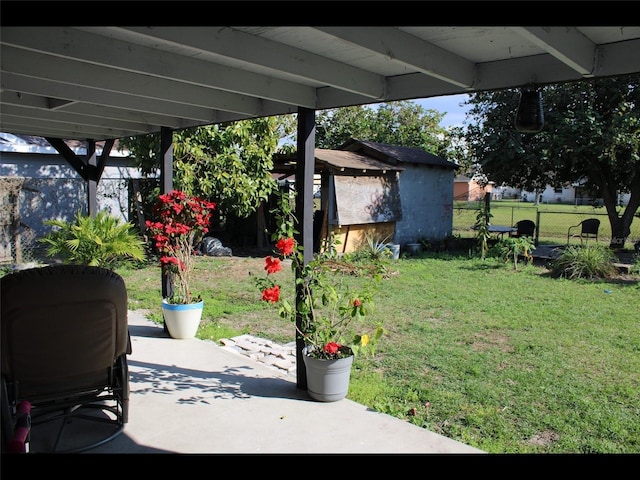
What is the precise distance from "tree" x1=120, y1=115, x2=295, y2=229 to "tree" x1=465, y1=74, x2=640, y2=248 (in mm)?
5894

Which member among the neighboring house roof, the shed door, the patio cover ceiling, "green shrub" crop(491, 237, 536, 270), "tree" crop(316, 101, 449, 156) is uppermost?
"tree" crop(316, 101, 449, 156)

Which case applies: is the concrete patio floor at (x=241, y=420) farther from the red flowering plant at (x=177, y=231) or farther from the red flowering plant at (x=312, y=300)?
the red flowering plant at (x=177, y=231)

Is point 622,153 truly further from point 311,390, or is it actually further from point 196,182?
point 311,390

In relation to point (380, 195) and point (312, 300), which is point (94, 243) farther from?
point (380, 195)

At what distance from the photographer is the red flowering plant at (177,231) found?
18.8ft

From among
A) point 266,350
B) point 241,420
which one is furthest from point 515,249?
point 241,420

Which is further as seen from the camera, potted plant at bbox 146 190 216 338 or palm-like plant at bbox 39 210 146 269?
palm-like plant at bbox 39 210 146 269

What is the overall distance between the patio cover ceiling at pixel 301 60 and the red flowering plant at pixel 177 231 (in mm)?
1614

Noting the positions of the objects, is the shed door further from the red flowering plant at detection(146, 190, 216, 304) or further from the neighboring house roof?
the red flowering plant at detection(146, 190, 216, 304)

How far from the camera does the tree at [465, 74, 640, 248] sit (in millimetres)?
11797

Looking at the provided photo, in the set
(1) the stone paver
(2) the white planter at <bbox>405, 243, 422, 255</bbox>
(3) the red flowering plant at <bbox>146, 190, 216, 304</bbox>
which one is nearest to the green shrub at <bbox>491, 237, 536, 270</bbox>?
(2) the white planter at <bbox>405, 243, 422, 255</bbox>

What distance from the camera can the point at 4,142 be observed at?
41.3 feet

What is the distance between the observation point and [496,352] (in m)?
5.41

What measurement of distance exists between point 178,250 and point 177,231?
285 millimetres
